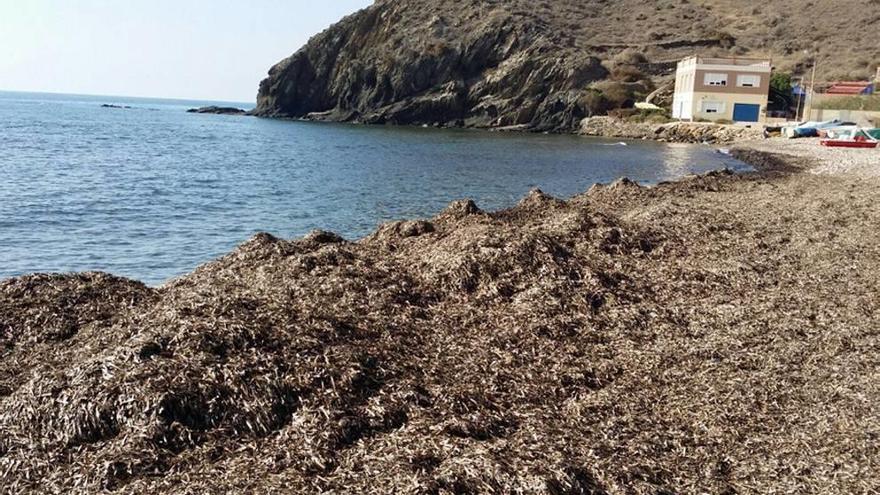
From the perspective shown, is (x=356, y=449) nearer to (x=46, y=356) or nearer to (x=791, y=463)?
(x=791, y=463)

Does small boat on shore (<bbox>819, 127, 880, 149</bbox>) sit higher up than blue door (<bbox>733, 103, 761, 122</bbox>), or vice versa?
blue door (<bbox>733, 103, 761, 122</bbox>)

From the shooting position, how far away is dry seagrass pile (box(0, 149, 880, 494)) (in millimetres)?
5348

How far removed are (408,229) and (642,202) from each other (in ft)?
29.7

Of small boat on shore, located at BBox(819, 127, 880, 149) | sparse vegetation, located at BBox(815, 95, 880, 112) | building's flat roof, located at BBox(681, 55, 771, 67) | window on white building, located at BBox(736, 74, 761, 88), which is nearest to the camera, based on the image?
small boat on shore, located at BBox(819, 127, 880, 149)

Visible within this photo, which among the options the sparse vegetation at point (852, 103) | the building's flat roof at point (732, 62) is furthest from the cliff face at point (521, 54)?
the sparse vegetation at point (852, 103)

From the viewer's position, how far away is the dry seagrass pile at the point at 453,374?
17.5 feet

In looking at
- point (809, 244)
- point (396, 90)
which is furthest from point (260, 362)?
point (396, 90)

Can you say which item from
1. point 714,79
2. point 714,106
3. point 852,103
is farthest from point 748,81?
point 852,103

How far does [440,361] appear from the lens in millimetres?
7582

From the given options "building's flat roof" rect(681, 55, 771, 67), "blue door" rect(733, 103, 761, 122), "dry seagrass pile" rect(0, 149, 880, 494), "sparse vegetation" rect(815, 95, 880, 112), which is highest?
"building's flat roof" rect(681, 55, 771, 67)

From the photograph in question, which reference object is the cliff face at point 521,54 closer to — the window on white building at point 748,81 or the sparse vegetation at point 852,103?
the window on white building at point 748,81

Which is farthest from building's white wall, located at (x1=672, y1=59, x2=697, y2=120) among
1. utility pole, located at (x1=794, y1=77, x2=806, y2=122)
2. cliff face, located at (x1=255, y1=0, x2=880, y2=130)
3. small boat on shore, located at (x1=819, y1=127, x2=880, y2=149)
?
small boat on shore, located at (x1=819, y1=127, x2=880, y2=149)

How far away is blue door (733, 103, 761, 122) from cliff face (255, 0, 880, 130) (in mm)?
15865

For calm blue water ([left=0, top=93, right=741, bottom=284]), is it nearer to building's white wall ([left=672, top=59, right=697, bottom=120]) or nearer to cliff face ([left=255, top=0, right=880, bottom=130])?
building's white wall ([left=672, top=59, right=697, bottom=120])
